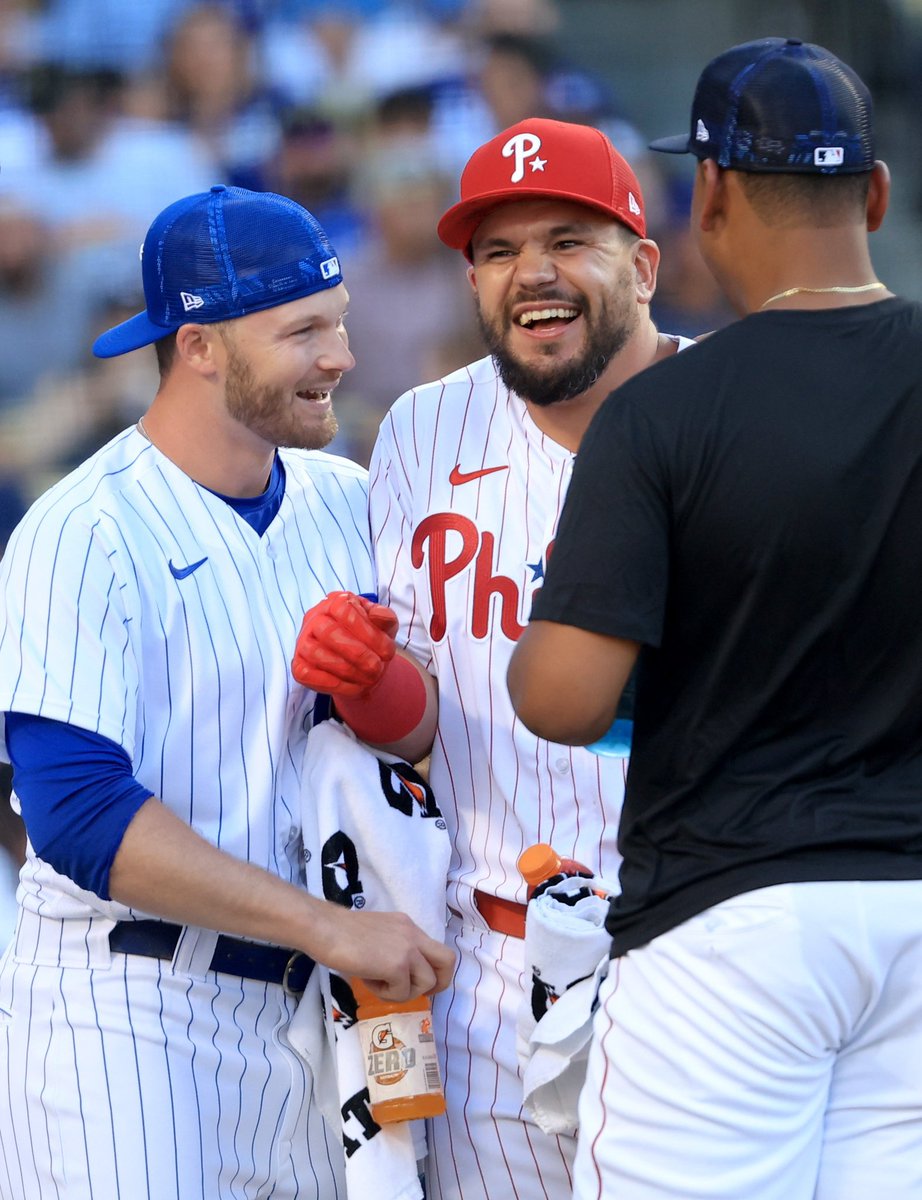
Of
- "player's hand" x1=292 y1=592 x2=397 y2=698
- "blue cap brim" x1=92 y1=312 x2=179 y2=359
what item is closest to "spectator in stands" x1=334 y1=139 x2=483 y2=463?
"blue cap brim" x1=92 y1=312 x2=179 y2=359

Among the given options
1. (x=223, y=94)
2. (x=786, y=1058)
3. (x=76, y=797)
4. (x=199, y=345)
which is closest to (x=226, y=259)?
(x=199, y=345)

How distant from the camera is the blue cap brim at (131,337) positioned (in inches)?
93.6

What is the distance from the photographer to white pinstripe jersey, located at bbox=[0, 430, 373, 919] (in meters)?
2.03

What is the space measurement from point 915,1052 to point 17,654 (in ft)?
4.13

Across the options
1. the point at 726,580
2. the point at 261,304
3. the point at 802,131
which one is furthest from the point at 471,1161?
the point at 802,131

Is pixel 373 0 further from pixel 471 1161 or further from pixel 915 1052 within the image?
pixel 915 1052

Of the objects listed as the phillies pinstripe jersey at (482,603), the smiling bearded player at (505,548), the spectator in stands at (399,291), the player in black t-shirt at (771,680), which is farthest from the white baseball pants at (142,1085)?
the spectator in stands at (399,291)

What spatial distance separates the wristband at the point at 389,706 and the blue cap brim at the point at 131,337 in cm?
65

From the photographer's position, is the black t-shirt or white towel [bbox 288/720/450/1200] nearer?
the black t-shirt

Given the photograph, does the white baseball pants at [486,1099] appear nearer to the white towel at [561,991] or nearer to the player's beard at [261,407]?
the white towel at [561,991]

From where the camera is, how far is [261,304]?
7.67ft

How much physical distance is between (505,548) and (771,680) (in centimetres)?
90

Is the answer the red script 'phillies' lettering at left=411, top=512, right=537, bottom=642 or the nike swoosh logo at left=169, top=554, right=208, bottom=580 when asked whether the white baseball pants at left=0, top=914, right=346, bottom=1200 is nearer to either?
the nike swoosh logo at left=169, top=554, right=208, bottom=580

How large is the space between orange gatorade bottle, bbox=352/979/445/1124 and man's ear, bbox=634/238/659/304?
3.85ft
